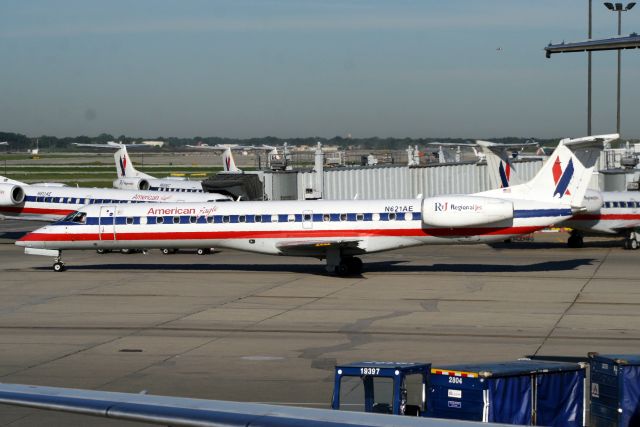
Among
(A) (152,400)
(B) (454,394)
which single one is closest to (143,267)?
(B) (454,394)

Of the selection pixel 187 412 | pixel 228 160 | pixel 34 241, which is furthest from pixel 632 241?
pixel 187 412

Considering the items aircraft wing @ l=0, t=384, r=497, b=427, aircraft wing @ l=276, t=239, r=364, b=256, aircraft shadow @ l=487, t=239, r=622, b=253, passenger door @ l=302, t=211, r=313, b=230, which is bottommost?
aircraft shadow @ l=487, t=239, r=622, b=253

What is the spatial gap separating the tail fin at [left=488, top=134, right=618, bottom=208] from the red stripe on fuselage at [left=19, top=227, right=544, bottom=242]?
1288 millimetres

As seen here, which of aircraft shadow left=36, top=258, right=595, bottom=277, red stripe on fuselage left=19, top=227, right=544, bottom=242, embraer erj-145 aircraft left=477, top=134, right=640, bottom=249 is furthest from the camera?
embraer erj-145 aircraft left=477, top=134, right=640, bottom=249

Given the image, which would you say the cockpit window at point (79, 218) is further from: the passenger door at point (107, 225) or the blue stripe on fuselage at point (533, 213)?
the blue stripe on fuselage at point (533, 213)

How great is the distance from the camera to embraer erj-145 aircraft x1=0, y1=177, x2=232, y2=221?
4759 cm

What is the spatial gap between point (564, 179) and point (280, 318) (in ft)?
41.2

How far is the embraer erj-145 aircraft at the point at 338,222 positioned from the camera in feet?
107

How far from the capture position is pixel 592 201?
41594mm

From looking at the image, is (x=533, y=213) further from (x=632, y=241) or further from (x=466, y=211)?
(x=632, y=241)

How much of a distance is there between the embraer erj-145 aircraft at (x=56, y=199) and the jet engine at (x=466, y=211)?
1696 centimetres

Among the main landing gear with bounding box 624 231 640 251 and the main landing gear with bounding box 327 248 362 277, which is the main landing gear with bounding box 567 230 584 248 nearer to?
the main landing gear with bounding box 624 231 640 251

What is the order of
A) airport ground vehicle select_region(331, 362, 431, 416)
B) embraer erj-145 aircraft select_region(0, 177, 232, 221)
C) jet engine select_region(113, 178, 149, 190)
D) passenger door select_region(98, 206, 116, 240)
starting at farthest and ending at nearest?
jet engine select_region(113, 178, 149, 190)
embraer erj-145 aircraft select_region(0, 177, 232, 221)
passenger door select_region(98, 206, 116, 240)
airport ground vehicle select_region(331, 362, 431, 416)

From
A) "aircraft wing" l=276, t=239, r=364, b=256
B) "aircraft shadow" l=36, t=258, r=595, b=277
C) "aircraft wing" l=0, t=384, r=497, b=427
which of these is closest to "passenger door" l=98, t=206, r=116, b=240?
"aircraft shadow" l=36, t=258, r=595, b=277
